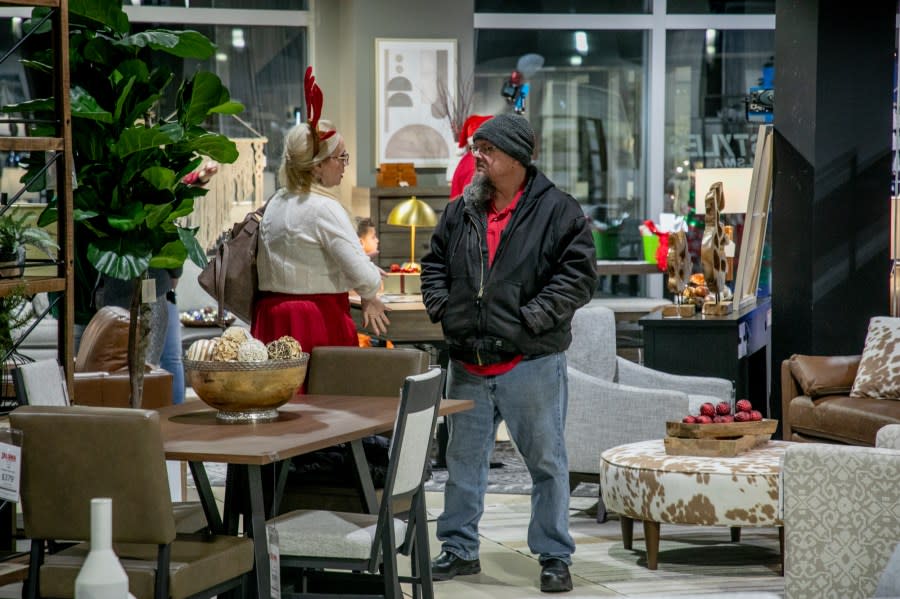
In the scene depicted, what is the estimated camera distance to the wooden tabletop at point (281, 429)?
320 cm

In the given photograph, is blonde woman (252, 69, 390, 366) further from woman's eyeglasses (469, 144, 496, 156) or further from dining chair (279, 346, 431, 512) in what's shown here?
woman's eyeglasses (469, 144, 496, 156)

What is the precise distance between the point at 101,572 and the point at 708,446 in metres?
3.65

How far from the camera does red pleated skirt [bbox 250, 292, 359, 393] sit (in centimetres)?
497

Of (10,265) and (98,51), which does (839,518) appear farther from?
(98,51)

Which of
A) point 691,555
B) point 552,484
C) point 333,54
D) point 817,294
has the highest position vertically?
point 333,54

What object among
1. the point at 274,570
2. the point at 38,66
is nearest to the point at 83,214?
the point at 38,66

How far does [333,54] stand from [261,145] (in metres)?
1.43

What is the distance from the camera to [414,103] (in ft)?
34.3

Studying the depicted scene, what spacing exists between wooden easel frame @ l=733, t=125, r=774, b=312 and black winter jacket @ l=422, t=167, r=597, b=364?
2.91 meters

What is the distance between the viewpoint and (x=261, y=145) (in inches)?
399

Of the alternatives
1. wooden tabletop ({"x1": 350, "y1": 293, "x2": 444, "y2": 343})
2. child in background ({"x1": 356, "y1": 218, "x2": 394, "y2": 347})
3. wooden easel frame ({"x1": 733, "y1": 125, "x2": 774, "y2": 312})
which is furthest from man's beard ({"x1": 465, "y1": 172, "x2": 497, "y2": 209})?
child in background ({"x1": 356, "y1": 218, "x2": 394, "y2": 347})

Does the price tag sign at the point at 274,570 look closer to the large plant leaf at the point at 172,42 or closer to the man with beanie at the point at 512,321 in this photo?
the man with beanie at the point at 512,321

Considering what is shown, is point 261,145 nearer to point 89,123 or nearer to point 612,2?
point 612,2

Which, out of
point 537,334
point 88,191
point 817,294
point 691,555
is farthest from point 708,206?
point 88,191
